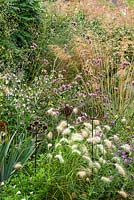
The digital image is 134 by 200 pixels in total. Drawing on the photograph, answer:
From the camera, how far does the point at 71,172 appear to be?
145 inches

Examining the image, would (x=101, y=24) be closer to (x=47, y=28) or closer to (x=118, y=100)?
(x=47, y=28)

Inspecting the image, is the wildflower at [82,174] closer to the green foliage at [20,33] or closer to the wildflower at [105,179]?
the wildflower at [105,179]

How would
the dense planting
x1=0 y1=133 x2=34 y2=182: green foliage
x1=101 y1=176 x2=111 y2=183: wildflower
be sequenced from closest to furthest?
1. x1=101 y1=176 x2=111 y2=183: wildflower
2. the dense planting
3. x1=0 y1=133 x2=34 y2=182: green foliage

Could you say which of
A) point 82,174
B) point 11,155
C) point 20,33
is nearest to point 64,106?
point 11,155

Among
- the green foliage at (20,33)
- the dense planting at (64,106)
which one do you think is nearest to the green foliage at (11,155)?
the dense planting at (64,106)

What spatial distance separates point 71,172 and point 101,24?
548 cm

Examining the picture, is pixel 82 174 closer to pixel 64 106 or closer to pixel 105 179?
pixel 105 179

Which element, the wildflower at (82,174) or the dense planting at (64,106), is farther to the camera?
the dense planting at (64,106)

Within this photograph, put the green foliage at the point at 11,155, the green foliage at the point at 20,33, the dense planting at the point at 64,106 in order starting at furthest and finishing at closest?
the green foliage at the point at 20,33 → the green foliage at the point at 11,155 → the dense planting at the point at 64,106

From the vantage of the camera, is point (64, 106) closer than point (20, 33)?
Yes

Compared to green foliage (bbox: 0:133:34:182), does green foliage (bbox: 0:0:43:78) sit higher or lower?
higher

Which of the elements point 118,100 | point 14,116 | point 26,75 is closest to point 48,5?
point 26,75

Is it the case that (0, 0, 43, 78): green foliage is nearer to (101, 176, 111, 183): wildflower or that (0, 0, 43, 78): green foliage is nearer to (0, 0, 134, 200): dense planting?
(0, 0, 134, 200): dense planting

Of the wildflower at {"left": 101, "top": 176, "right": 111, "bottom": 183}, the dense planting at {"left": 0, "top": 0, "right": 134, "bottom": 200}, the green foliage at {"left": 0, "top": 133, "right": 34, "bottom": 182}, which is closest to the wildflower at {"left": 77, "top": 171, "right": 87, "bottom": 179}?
the dense planting at {"left": 0, "top": 0, "right": 134, "bottom": 200}
